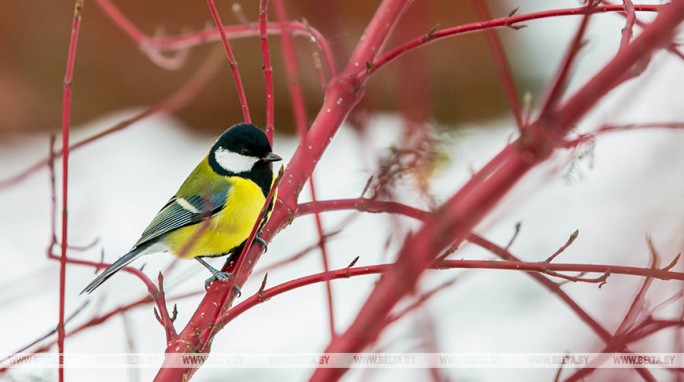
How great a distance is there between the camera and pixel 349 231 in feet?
6.16

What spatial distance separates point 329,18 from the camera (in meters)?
0.39

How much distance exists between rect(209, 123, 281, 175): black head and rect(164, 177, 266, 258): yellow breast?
0.03m

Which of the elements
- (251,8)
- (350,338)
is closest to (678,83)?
(251,8)

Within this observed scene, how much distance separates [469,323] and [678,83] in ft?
2.61

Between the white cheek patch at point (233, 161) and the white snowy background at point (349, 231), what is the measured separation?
164 millimetres

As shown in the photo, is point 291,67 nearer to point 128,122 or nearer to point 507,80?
point 507,80

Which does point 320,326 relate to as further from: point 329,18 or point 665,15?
point 665,15

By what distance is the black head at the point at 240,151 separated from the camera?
0.86m

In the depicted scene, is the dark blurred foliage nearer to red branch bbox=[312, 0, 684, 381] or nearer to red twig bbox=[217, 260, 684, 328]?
red twig bbox=[217, 260, 684, 328]

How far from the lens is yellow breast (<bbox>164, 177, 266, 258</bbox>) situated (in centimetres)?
92

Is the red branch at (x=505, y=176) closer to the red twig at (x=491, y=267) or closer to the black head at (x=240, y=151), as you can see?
the red twig at (x=491, y=267)

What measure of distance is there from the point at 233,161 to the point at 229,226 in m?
0.11

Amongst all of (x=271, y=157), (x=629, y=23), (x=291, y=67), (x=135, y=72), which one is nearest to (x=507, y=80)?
(x=291, y=67)

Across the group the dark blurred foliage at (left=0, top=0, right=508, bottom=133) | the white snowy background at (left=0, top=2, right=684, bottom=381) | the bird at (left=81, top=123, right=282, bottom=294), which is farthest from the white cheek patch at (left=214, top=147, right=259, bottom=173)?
the dark blurred foliage at (left=0, top=0, right=508, bottom=133)
